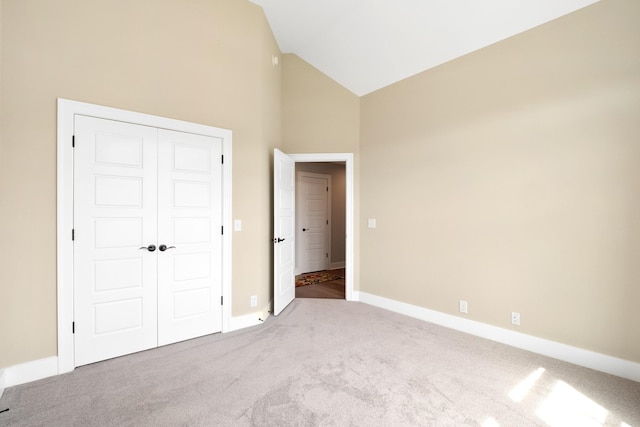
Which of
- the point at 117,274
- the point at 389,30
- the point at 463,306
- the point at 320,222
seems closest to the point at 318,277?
the point at 320,222

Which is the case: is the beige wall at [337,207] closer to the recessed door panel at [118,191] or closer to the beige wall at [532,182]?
the beige wall at [532,182]

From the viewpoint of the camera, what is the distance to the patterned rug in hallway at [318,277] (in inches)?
208

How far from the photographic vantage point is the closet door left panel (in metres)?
2.27

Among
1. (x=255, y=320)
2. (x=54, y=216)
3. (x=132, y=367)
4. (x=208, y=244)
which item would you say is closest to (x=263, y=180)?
(x=208, y=244)

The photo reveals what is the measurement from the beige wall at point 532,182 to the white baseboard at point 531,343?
0.07 m

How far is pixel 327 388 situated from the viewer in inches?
78.1

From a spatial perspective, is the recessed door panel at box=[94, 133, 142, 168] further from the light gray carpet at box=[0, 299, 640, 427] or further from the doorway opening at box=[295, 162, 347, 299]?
the doorway opening at box=[295, 162, 347, 299]

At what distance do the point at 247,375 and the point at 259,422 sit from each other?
0.54 meters

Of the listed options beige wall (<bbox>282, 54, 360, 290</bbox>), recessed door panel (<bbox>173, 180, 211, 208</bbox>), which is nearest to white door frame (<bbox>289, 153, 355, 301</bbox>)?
beige wall (<bbox>282, 54, 360, 290</bbox>)

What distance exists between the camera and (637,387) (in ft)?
6.61

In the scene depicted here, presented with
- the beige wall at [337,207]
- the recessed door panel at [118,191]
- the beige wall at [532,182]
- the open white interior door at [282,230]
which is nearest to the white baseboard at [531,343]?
the beige wall at [532,182]

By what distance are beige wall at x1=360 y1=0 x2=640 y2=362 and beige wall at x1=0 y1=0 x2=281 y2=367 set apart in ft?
6.42

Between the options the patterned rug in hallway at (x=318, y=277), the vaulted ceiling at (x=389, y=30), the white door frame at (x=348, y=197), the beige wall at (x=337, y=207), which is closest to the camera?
the vaulted ceiling at (x=389, y=30)

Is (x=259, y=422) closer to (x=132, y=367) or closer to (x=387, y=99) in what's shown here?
(x=132, y=367)
